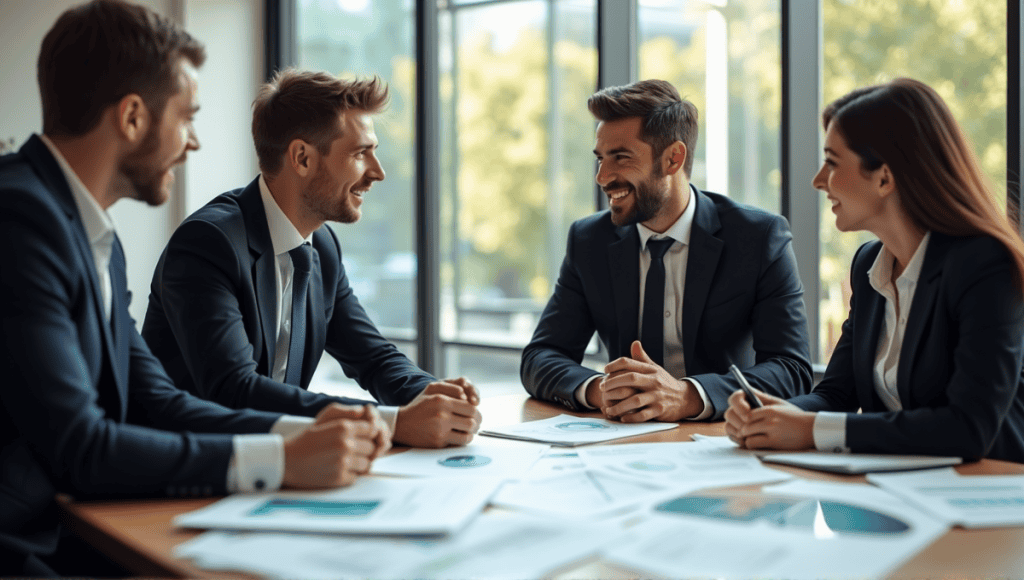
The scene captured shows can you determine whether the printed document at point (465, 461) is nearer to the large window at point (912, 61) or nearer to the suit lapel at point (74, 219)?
the suit lapel at point (74, 219)

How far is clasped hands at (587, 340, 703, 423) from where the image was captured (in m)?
1.99

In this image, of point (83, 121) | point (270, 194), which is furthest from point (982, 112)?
point (83, 121)

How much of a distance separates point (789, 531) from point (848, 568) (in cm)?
13

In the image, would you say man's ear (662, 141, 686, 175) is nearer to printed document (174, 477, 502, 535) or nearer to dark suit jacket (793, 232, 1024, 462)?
dark suit jacket (793, 232, 1024, 462)

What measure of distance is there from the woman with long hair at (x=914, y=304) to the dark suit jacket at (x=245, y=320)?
1052 mm

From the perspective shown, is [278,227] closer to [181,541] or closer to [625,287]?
[625,287]

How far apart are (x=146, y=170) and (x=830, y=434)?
4.64 ft

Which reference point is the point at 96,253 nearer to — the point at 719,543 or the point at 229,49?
the point at 719,543

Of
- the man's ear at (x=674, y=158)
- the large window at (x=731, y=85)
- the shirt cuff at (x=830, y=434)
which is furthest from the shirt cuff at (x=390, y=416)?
the large window at (x=731, y=85)

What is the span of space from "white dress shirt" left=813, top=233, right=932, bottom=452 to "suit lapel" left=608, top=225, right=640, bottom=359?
768mm

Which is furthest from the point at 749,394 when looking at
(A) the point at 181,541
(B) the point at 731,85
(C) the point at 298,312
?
(B) the point at 731,85

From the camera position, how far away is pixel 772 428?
1.66m

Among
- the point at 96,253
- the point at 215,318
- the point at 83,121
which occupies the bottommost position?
the point at 215,318

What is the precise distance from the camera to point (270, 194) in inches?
93.7
